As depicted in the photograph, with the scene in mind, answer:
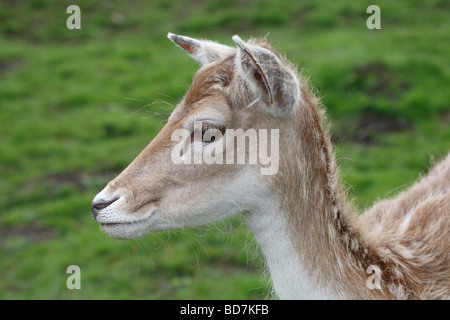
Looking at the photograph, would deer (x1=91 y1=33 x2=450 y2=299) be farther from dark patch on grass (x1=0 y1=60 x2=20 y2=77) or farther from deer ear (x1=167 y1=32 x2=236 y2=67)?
dark patch on grass (x1=0 y1=60 x2=20 y2=77)

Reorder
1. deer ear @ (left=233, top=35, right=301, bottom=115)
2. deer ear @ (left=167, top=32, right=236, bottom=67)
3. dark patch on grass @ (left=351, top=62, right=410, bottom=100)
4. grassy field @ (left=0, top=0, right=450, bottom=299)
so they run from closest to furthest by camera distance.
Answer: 1. deer ear @ (left=233, top=35, right=301, bottom=115)
2. deer ear @ (left=167, top=32, right=236, bottom=67)
3. grassy field @ (left=0, top=0, right=450, bottom=299)
4. dark patch on grass @ (left=351, top=62, right=410, bottom=100)

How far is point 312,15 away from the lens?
12.3 metres

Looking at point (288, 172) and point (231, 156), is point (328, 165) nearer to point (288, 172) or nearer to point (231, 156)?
point (288, 172)

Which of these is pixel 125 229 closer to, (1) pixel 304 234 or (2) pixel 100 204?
(2) pixel 100 204

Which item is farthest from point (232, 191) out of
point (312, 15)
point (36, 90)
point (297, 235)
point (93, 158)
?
point (312, 15)

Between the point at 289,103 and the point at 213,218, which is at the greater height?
the point at 289,103

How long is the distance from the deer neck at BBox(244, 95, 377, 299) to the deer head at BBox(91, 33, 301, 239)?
3.6 inches

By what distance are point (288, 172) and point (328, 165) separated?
0.97 feet

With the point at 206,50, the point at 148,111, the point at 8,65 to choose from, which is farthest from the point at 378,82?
the point at 8,65

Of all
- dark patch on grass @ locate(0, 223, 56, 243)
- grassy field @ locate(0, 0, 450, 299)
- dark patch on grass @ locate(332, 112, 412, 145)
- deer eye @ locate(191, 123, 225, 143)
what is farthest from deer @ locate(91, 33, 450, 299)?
dark patch on grass @ locate(332, 112, 412, 145)

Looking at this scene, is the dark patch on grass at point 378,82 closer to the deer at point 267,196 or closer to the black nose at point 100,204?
the deer at point 267,196

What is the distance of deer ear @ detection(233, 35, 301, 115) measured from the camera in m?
3.26

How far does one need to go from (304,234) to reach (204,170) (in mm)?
671

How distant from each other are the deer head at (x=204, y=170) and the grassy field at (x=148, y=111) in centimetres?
121
